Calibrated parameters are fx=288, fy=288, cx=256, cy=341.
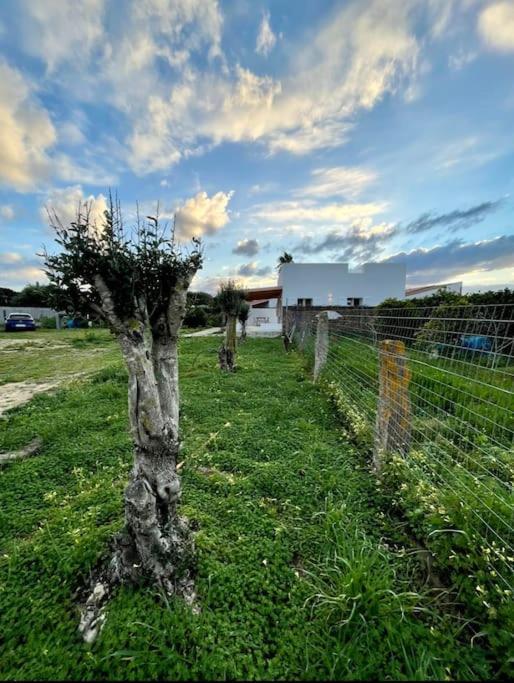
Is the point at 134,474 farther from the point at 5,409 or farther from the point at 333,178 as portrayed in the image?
the point at 333,178

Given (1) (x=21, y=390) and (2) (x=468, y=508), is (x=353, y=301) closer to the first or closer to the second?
(1) (x=21, y=390)

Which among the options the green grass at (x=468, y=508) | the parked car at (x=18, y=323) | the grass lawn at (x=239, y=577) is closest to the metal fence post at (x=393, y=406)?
the green grass at (x=468, y=508)

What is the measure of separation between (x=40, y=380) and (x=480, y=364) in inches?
346

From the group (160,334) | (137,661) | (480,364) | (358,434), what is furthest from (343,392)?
(137,661)

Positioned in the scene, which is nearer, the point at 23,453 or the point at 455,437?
the point at 455,437

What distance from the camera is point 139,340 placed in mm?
1595

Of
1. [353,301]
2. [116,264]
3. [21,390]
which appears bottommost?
[21,390]

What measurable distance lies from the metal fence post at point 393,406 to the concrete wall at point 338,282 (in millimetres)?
23981

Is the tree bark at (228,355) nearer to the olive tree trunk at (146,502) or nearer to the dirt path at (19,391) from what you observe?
the dirt path at (19,391)

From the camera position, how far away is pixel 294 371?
7.22 meters

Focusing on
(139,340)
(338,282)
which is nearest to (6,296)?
(338,282)

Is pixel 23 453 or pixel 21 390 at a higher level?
pixel 23 453

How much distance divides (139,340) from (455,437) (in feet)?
10.5

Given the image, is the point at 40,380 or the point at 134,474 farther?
the point at 40,380
